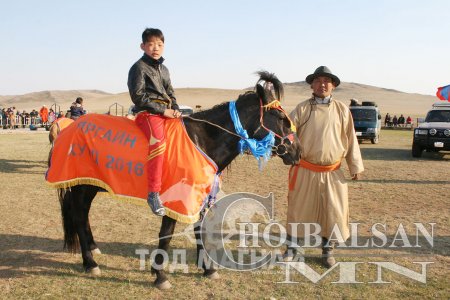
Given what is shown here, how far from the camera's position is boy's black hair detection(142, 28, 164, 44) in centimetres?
409

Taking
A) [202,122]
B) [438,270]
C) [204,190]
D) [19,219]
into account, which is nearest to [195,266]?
[204,190]

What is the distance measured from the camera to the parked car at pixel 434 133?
556 inches

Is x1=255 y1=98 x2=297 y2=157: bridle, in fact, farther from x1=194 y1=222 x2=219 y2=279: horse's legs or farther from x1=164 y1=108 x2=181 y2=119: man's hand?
x1=194 y1=222 x2=219 y2=279: horse's legs

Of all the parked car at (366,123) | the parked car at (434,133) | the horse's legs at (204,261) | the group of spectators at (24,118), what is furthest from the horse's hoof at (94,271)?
the group of spectators at (24,118)

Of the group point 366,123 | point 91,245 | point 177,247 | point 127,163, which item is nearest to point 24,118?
point 366,123

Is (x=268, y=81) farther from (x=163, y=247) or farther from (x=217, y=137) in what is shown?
(x=163, y=247)

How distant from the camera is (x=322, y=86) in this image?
4.74 metres

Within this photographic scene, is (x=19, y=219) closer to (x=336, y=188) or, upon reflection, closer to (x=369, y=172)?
(x=336, y=188)

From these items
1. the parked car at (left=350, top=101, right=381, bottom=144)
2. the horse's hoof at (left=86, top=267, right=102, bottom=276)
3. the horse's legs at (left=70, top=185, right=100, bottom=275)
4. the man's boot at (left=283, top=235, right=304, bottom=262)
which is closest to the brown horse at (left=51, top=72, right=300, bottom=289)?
the horse's hoof at (left=86, top=267, right=102, bottom=276)

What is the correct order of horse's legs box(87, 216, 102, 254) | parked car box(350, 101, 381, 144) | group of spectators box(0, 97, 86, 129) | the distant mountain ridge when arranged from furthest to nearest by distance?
the distant mountain ridge, group of spectators box(0, 97, 86, 129), parked car box(350, 101, 381, 144), horse's legs box(87, 216, 102, 254)

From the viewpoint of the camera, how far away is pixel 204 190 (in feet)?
12.8

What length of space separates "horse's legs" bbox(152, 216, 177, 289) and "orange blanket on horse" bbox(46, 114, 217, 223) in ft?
0.67

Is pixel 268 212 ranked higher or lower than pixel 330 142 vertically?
lower

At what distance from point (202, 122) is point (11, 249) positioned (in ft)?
10.4
